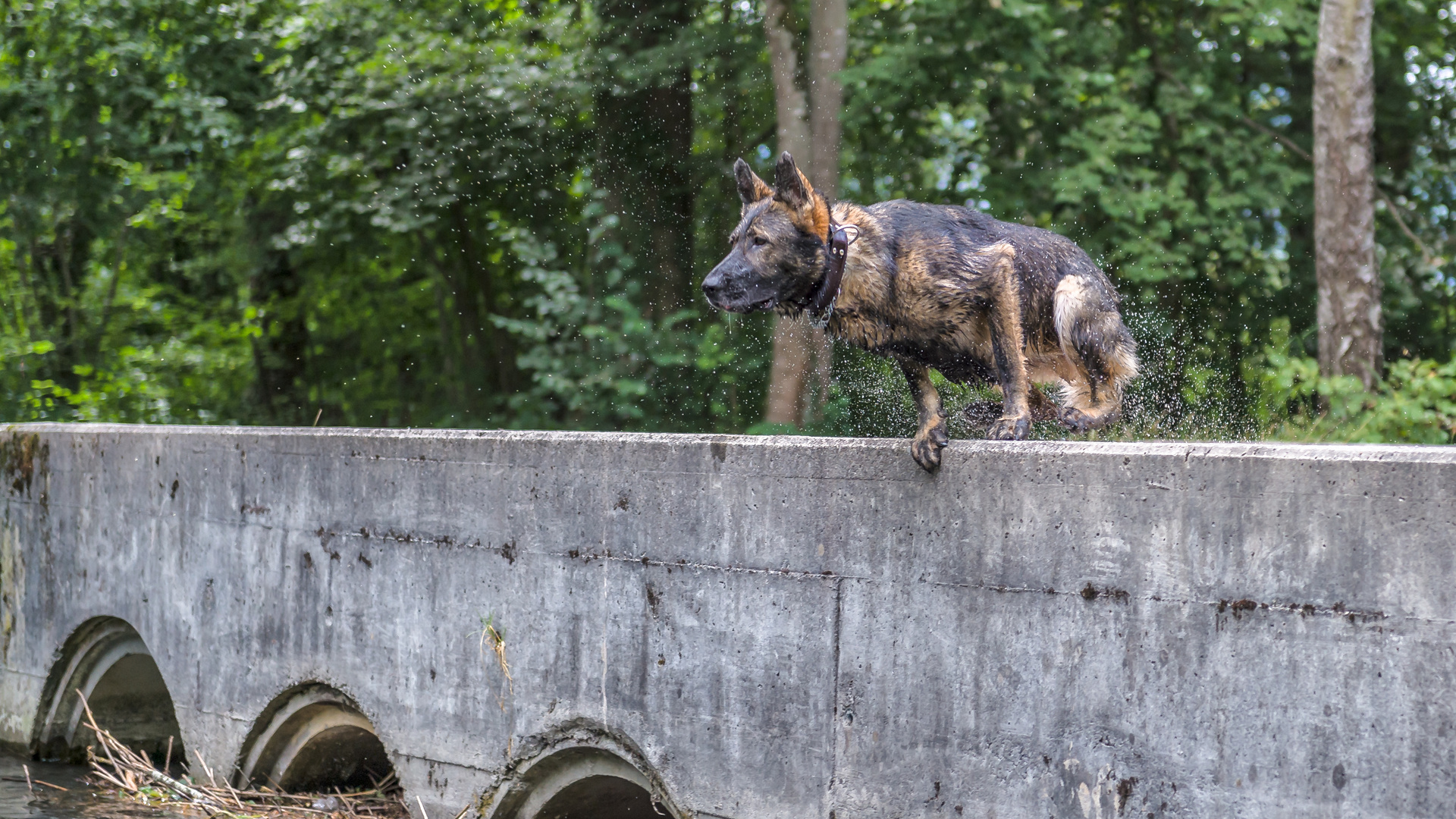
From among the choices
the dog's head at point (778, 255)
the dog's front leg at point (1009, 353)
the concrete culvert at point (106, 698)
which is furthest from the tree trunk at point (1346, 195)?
the concrete culvert at point (106, 698)

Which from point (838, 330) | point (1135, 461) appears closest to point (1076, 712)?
point (1135, 461)

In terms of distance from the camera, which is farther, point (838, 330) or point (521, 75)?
point (521, 75)

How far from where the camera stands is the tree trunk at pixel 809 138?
34.6ft

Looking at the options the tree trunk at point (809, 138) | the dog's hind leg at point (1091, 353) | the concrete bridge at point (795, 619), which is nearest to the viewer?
the concrete bridge at point (795, 619)

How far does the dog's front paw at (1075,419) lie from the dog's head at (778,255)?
1.25 meters

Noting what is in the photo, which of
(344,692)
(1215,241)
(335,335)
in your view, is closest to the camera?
(344,692)

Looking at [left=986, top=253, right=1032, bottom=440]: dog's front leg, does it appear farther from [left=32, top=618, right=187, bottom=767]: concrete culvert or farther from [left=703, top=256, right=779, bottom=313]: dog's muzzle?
[left=32, top=618, right=187, bottom=767]: concrete culvert

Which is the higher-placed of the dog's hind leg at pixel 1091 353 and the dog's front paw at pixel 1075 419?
the dog's hind leg at pixel 1091 353

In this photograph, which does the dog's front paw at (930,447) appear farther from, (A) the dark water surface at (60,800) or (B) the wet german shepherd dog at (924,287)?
(A) the dark water surface at (60,800)

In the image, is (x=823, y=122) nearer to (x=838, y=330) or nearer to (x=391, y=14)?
(x=391, y=14)

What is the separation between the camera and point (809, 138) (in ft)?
35.7

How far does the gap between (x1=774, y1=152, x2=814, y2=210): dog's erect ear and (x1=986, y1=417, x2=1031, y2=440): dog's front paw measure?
3.38ft

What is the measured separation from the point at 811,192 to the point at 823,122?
23.5ft

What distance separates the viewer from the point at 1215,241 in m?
11.6
